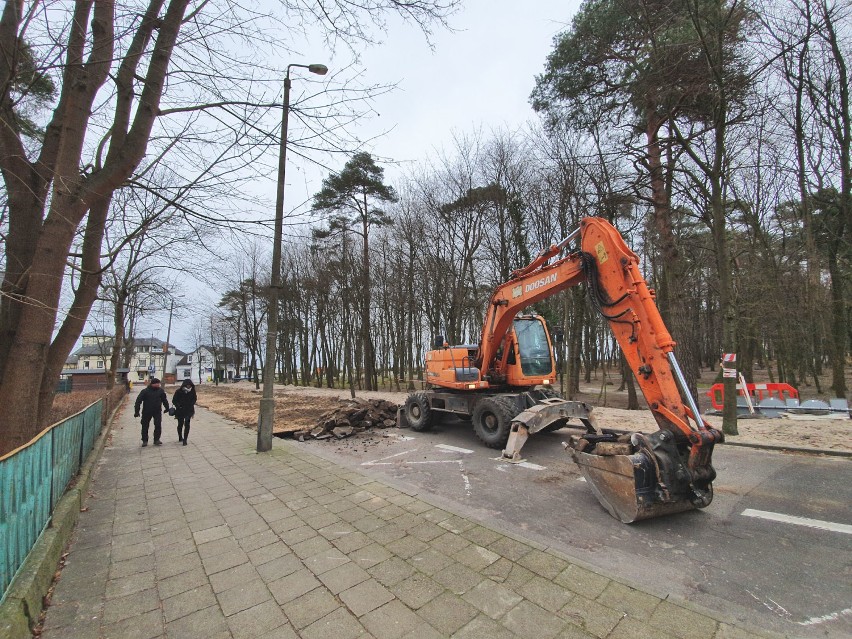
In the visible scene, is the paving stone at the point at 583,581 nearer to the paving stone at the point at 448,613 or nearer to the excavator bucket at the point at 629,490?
the paving stone at the point at 448,613

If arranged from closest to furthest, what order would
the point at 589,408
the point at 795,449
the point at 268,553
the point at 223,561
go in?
the point at 223,561 < the point at 268,553 < the point at 795,449 < the point at 589,408

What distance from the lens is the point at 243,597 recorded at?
9.50ft

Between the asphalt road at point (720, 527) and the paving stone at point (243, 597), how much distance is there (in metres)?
2.34

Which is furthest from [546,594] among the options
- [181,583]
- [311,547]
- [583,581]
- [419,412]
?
[419,412]

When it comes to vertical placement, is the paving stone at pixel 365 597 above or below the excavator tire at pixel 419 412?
below

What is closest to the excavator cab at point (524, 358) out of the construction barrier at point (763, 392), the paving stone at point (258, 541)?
the paving stone at point (258, 541)

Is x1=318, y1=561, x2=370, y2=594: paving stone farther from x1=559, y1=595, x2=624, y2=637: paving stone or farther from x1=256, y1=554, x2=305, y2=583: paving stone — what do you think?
x1=559, y1=595, x2=624, y2=637: paving stone

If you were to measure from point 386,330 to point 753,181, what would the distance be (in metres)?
26.6

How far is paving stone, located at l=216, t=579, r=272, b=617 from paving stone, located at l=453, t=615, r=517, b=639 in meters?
1.47

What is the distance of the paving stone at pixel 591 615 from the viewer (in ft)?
8.04

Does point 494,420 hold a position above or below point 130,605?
above

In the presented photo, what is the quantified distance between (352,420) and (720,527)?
8322 millimetres

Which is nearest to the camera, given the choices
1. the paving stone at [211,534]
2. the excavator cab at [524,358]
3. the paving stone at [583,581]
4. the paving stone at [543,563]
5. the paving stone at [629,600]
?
the paving stone at [629,600]

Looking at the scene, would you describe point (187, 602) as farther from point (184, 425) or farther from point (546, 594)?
point (184, 425)
